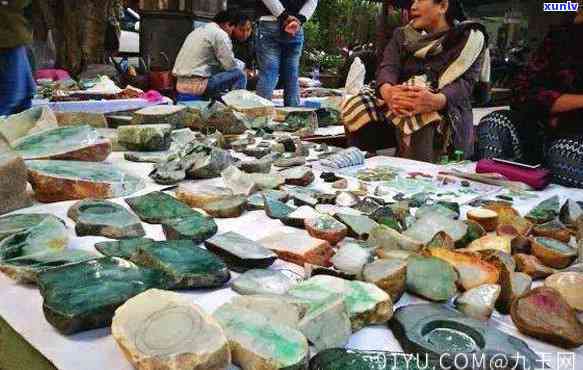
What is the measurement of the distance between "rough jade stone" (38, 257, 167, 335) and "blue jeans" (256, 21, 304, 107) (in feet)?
9.75

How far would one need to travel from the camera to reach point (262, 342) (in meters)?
0.82

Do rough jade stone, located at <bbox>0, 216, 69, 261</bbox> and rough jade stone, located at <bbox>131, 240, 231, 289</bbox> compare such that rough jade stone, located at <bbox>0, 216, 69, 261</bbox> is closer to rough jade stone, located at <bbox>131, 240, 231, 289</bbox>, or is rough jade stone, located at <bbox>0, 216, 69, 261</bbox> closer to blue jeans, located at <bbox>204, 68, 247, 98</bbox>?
rough jade stone, located at <bbox>131, 240, 231, 289</bbox>

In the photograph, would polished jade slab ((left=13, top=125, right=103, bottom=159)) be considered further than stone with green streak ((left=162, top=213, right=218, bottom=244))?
Yes

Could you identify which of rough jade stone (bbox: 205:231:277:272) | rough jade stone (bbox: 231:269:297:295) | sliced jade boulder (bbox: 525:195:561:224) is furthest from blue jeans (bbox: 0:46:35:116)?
sliced jade boulder (bbox: 525:195:561:224)

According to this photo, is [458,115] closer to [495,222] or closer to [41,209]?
[495,222]

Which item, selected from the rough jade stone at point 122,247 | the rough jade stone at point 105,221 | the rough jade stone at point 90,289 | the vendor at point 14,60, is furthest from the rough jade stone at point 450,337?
the vendor at point 14,60

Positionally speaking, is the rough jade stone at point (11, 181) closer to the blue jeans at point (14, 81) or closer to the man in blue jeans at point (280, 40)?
the blue jeans at point (14, 81)

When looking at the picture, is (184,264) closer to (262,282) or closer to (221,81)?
(262,282)

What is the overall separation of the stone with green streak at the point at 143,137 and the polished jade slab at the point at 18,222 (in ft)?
3.16

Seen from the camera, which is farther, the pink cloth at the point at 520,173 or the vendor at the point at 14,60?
the vendor at the point at 14,60

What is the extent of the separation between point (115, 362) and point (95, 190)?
34.1 inches

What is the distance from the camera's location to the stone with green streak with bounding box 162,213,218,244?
1282 millimetres

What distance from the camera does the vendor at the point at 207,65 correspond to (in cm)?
428

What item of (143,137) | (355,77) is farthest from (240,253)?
(355,77)
